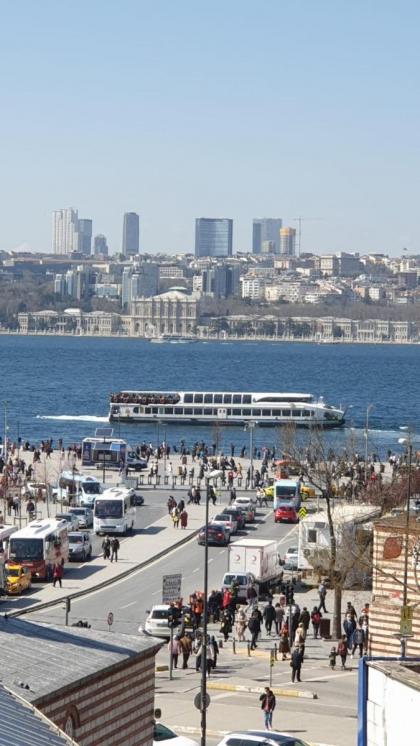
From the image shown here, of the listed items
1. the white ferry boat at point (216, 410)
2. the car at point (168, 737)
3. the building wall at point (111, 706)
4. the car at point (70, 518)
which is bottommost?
the white ferry boat at point (216, 410)

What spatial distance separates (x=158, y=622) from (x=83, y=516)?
39.2 ft

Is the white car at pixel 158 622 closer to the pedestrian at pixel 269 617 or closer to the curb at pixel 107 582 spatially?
the pedestrian at pixel 269 617

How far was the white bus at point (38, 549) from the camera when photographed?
29109 millimetres

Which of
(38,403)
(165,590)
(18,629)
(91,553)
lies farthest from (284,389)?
(18,629)

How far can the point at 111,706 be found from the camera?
43.1ft

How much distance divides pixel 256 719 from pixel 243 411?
206 feet

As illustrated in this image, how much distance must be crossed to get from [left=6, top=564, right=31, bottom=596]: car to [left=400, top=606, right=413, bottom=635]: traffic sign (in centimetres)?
901

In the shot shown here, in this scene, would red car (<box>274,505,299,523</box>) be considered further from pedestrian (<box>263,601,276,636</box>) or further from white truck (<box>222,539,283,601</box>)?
pedestrian (<box>263,601,276,636</box>)

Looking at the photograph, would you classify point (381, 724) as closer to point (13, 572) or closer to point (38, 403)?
point (13, 572)

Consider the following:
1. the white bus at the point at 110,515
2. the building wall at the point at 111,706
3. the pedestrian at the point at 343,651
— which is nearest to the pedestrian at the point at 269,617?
the pedestrian at the point at 343,651

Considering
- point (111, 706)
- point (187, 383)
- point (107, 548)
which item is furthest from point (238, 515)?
point (187, 383)

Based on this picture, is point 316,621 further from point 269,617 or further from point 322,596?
point 322,596

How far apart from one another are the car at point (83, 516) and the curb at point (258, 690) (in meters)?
15.1

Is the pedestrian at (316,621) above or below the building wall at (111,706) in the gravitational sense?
below
